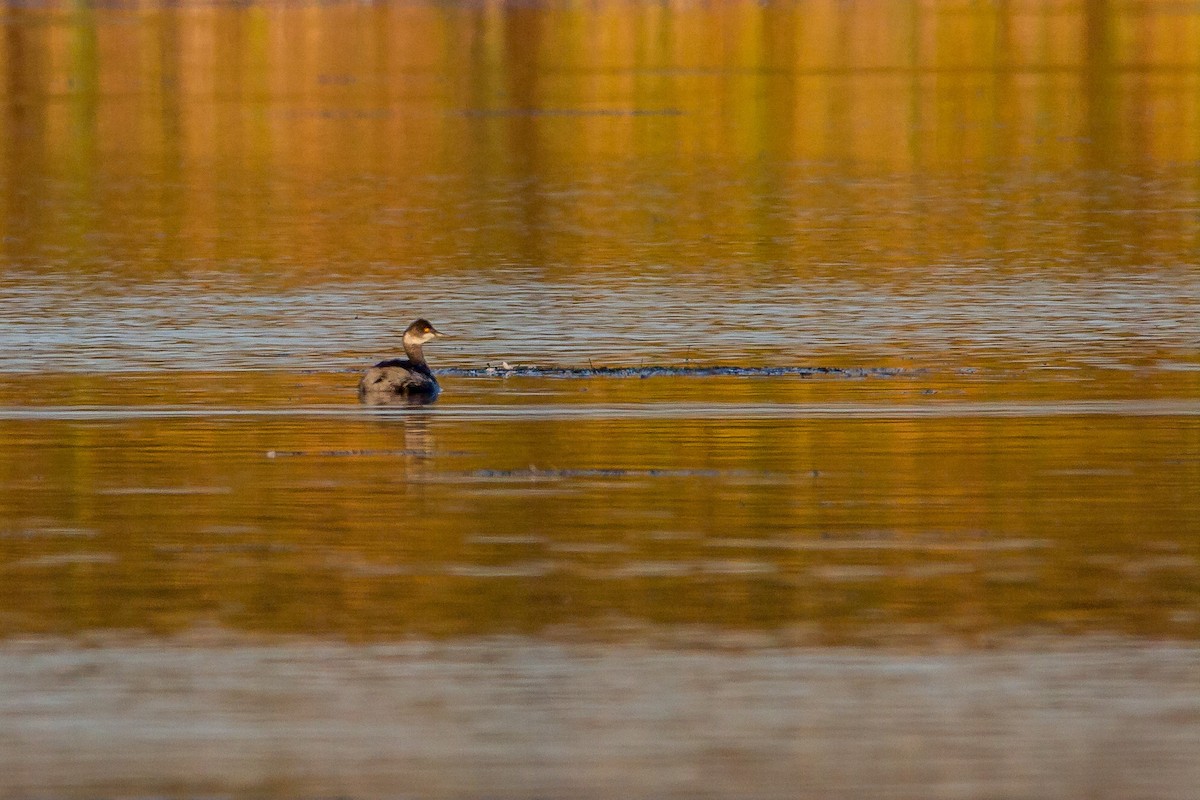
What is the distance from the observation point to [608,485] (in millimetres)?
17328

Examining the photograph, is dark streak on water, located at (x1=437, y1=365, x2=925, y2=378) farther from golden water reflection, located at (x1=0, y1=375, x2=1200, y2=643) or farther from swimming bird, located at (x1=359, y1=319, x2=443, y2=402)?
swimming bird, located at (x1=359, y1=319, x2=443, y2=402)

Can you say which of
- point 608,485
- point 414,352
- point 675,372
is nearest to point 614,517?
point 608,485

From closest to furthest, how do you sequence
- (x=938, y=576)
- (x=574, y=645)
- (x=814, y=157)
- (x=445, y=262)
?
(x=574, y=645)
(x=938, y=576)
(x=445, y=262)
(x=814, y=157)

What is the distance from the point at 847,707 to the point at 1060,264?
2344 cm

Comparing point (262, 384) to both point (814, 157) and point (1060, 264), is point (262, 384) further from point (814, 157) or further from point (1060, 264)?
point (814, 157)

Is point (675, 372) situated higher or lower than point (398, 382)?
lower

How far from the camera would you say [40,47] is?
375 ft

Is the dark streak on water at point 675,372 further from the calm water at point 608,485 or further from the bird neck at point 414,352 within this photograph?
the bird neck at point 414,352

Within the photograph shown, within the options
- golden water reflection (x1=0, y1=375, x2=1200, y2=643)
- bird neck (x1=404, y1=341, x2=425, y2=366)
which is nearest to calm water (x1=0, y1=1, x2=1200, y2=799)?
golden water reflection (x1=0, y1=375, x2=1200, y2=643)

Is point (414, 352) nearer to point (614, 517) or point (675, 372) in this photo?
point (675, 372)

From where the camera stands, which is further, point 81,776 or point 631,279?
point 631,279

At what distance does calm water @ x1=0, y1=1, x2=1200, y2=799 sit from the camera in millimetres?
11156

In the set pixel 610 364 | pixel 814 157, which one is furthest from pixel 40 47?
pixel 610 364

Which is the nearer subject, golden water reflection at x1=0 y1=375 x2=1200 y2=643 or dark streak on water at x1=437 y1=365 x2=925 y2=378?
golden water reflection at x1=0 y1=375 x2=1200 y2=643
